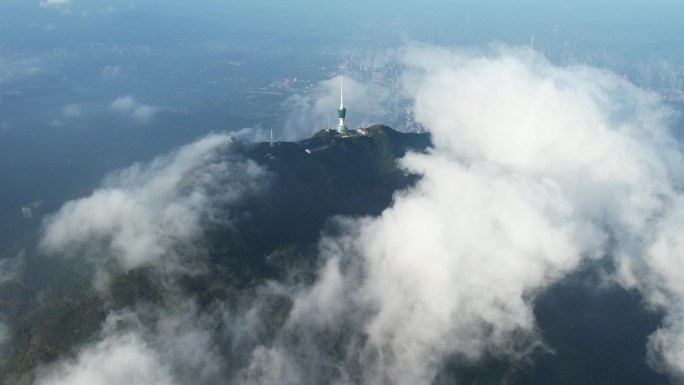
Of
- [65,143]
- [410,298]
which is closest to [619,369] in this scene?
[410,298]

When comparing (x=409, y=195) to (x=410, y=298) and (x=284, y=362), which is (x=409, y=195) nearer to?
(x=410, y=298)

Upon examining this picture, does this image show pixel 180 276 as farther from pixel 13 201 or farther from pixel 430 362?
pixel 13 201

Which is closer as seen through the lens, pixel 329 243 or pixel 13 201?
pixel 329 243

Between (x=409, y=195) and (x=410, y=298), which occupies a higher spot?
(x=409, y=195)

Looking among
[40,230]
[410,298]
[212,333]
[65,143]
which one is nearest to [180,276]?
[212,333]

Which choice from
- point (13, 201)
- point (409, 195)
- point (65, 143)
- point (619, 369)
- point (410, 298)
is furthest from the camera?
point (65, 143)

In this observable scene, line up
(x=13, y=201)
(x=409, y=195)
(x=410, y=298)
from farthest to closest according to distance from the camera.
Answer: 1. (x=13, y=201)
2. (x=409, y=195)
3. (x=410, y=298)

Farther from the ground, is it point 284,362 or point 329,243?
point 329,243

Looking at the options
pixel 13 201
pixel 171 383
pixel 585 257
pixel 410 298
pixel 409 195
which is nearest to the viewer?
pixel 171 383

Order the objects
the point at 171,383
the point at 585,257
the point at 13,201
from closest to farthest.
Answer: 1. the point at 171,383
2. the point at 585,257
3. the point at 13,201
